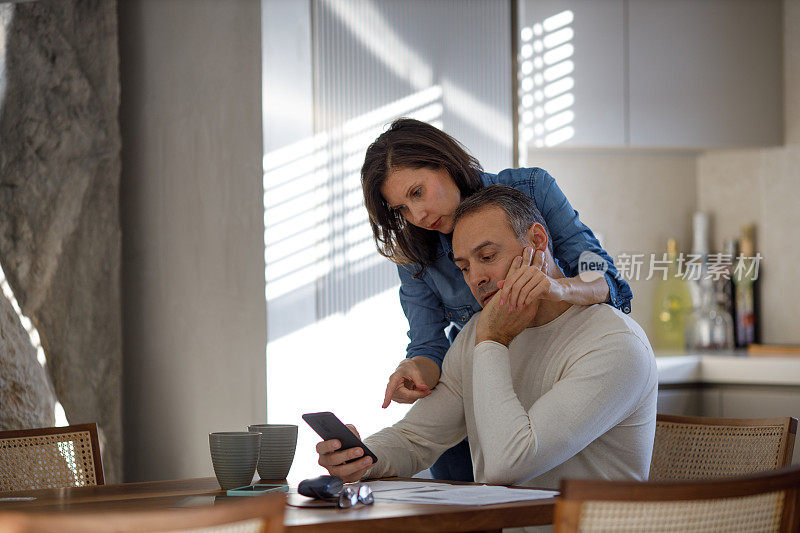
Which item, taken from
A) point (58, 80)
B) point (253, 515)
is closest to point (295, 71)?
point (58, 80)

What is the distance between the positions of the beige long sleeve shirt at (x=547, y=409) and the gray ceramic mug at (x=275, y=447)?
0.50ft

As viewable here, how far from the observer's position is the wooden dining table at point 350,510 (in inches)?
46.8

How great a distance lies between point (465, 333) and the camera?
6.37 ft

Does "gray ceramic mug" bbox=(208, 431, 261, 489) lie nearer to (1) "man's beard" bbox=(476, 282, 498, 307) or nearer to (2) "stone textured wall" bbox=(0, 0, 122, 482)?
(1) "man's beard" bbox=(476, 282, 498, 307)

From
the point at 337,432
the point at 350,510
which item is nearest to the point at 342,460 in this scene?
the point at 337,432

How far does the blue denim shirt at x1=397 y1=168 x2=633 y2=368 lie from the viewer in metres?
1.99

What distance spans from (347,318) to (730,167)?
6.17ft

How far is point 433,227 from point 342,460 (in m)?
0.62

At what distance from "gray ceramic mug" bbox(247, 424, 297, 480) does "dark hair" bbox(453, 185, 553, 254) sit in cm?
51

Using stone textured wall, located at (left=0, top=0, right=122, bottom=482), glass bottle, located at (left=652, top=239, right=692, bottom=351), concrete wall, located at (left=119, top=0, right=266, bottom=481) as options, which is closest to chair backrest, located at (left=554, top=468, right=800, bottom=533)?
concrete wall, located at (left=119, top=0, right=266, bottom=481)

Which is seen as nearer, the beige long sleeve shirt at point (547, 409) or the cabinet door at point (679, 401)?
the beige long sleeve shirt at point (547, 409)

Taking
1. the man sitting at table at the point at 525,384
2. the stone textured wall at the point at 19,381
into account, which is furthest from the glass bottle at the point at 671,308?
the stone textured wall at the point at 19,381

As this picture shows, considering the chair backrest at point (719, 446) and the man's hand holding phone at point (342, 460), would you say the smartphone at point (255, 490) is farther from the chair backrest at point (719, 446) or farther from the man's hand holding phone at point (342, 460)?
the chair backrest at point (719, 446)

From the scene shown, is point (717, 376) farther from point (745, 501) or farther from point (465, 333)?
point (745, 501)
